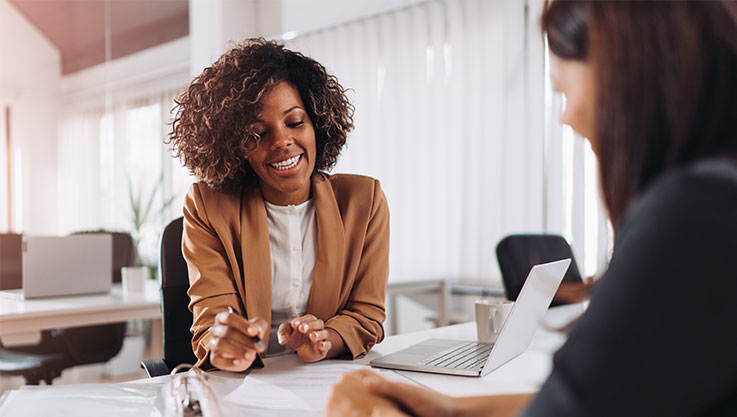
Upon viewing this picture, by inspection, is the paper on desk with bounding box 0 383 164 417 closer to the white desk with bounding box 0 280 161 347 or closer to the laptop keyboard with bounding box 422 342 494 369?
the laptop keyboard with bounding box 422 342 494 369

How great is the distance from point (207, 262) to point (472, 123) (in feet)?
7.70

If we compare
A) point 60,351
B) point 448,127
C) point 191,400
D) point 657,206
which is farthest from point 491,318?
point 448,127

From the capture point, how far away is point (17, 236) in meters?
2.88

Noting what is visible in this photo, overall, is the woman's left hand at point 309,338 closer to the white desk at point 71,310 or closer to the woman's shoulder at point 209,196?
the woman's shoulder at point 209,196

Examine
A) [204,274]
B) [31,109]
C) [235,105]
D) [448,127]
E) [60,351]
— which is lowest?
[60,351]

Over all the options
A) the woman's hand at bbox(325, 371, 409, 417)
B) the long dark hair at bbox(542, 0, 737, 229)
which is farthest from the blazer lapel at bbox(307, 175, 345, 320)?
the long dark hair at bbox(542, 0, 737, 229)

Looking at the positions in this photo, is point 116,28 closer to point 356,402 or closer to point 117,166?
point 117,166

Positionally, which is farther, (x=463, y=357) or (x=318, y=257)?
(x=318, y=257)

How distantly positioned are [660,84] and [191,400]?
0.69 meters

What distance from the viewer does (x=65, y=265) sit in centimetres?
249

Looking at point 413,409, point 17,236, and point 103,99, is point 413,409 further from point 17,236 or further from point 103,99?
point 103,99

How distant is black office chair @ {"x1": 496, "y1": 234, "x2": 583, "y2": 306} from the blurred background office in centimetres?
65

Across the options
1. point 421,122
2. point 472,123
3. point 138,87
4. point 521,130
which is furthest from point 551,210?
point 138,87

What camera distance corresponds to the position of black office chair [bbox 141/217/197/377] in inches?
56.8
